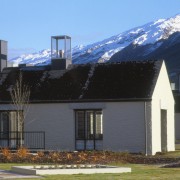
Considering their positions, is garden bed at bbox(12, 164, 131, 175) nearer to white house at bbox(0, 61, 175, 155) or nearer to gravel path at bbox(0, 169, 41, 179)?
gravel path at bbox(0, 169, 41, 179)

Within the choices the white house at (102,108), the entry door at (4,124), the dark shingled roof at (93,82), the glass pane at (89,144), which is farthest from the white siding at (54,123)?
the entry door at (4,124)

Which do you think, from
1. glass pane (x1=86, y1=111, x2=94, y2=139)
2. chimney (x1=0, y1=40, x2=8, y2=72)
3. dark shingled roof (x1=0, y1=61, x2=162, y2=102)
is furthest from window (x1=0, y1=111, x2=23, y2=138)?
chimney (x1=0, y1=40, x2=8, y2=72)

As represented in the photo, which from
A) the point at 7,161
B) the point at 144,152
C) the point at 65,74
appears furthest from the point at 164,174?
the point at 65,74

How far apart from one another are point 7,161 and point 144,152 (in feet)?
36.4

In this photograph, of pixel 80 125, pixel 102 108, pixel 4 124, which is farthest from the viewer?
pixel 4 124

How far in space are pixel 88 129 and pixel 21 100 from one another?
424 centimetres

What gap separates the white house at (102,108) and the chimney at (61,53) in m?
0.55

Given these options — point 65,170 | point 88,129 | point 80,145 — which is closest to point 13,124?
point 80,145

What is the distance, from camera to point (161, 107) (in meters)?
38.6

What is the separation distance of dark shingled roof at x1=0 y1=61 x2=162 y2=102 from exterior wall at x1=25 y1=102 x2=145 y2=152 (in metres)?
0.44

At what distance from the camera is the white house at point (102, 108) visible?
36.4 meters

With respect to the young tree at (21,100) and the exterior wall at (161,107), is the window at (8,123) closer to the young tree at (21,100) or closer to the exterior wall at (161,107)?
the young tree at (21,100)

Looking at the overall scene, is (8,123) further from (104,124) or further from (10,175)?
(10,175)

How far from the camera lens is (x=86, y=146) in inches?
1484
